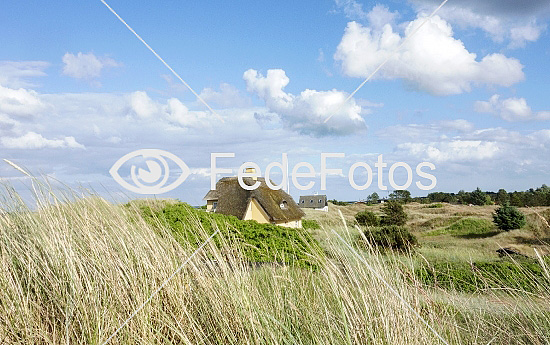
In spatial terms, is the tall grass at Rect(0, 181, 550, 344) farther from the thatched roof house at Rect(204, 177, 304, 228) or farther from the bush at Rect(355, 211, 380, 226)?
the thatched roof house at Rect(204, 177, 304, 228)

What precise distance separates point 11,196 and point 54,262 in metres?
1.40

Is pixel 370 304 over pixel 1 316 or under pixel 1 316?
over

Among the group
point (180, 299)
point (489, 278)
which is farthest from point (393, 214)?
point (180, 299)

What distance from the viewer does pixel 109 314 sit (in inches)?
133

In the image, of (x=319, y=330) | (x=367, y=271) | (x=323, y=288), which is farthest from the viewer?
(x=323, y=288)

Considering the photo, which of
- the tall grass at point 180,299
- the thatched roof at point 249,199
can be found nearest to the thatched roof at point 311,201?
the thatched roof at point 249,199

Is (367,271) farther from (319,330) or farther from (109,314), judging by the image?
(109,314)

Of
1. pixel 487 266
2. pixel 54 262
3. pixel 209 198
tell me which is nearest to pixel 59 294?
pixel 54 262

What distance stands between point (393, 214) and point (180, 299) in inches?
510

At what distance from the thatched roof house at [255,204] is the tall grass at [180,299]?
11.5 m

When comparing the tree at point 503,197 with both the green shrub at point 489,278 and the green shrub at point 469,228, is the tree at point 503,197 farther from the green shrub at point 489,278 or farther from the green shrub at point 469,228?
the green shrub at point 489,278

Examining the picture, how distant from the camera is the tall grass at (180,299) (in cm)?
295

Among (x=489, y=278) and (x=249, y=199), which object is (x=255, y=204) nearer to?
(x=249, y=199)

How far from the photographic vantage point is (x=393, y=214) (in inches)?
615
